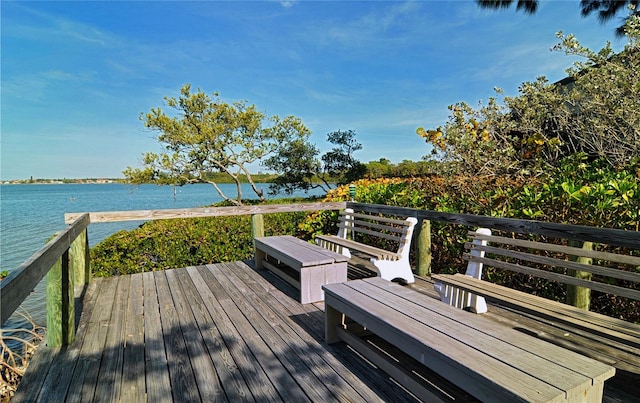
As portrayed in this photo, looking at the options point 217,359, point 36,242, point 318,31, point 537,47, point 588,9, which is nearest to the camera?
point 217,359

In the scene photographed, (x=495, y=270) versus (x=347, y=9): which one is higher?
(x=347, y=9)

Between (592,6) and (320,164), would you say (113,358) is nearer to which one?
(592,6)

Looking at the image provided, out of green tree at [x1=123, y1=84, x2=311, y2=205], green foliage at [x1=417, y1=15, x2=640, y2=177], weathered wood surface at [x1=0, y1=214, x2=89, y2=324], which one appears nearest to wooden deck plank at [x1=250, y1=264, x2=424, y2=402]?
weathered wood surface at [x1=0, y1=214, x2=89, y2=324]

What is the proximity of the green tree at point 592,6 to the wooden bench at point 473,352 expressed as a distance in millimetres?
10356

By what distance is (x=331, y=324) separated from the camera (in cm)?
260

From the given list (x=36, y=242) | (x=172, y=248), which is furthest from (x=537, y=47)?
(x=36, y=242)

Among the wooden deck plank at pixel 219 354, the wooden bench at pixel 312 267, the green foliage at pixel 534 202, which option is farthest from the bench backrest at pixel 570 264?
the wooden deck plank at pixel 219 354

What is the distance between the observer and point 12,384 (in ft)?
10.7

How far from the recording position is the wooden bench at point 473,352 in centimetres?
121

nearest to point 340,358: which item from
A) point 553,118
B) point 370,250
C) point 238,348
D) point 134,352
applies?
point 238,348

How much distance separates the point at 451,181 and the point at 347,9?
7.18 metres

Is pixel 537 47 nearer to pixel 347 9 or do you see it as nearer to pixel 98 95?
pixel 347 9

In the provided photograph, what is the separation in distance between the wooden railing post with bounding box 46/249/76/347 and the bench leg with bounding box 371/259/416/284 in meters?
2.85

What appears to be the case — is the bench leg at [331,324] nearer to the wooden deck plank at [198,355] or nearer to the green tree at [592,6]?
the wooden deck plank at [198,355]
